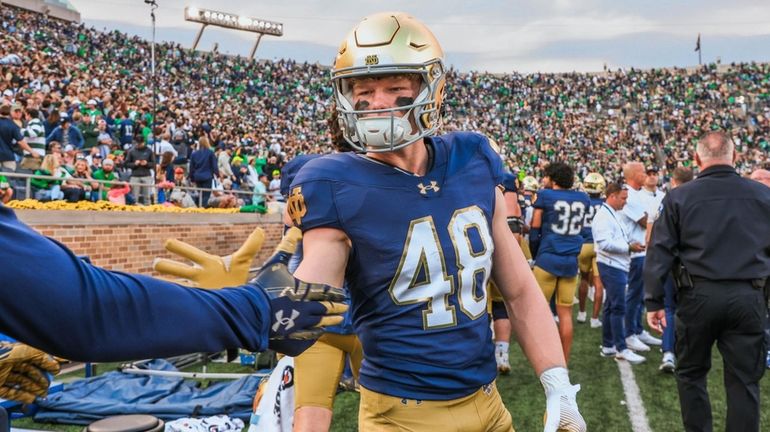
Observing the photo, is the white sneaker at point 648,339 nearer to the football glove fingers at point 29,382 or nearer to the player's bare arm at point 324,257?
the player's bare arm at point 324,257

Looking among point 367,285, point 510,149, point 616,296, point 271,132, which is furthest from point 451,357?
point 510,149

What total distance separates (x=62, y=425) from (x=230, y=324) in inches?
191

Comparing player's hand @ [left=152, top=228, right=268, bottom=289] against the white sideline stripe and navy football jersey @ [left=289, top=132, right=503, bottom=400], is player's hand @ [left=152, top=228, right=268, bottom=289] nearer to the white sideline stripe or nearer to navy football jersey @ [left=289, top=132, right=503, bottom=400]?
navy football jersey @ [left=289, top=132, right=503, bottom=400]

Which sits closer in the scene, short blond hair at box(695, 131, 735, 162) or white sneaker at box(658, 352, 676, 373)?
short blond hair at box(695, 131, 735, 162)

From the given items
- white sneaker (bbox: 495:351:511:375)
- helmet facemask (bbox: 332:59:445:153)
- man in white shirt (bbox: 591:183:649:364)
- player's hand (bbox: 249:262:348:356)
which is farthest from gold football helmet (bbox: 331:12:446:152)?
man in white shirt (bbox: 591:183:649:364)

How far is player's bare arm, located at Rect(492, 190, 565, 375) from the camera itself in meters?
2.15

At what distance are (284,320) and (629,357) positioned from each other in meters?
6.49

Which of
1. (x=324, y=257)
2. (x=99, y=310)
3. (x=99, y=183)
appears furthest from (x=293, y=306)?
(x=99, y=183)

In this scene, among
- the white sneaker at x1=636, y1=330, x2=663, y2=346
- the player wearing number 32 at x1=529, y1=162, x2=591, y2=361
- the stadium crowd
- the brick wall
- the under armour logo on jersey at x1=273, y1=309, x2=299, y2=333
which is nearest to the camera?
the under armour logo on jersey at x1=273, y1=309, x2=299, y2=333

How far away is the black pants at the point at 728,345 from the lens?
12.4 ft

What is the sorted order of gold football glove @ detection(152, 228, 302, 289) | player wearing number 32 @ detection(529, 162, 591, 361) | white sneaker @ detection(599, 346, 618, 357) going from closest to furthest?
gold football glove @ detection(152, 228, 302, 289) < player wearing number 32 @ detection(529, 162, 591, 361) < white sneaker @ detection(599, 346, 618, 357)

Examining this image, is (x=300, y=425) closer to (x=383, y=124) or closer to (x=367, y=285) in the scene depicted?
(x=367, y=285)

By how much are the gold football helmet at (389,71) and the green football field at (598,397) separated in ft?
11.1

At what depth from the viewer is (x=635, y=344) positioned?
7449mm
